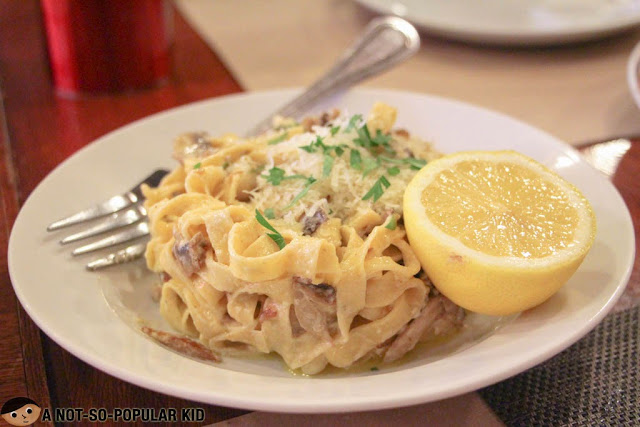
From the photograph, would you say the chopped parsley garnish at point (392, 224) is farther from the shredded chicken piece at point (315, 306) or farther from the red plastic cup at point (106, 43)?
the red plastic cup at point (106, 43)

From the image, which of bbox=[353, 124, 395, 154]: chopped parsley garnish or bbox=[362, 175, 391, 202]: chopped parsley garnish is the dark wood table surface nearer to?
bbox=[362, 175, 391, 202]: chopped parsley garnish

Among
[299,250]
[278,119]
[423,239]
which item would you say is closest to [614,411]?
[423,239]

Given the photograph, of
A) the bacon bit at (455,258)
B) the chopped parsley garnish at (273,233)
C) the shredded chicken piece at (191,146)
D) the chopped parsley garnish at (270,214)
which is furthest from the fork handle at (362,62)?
the bacon bit at (455,258)

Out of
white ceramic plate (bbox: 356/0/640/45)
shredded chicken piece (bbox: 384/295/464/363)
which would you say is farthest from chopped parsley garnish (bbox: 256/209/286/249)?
white ceramic plate (bbox: 356/0/640/45)

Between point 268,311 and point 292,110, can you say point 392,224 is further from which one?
point 292,110

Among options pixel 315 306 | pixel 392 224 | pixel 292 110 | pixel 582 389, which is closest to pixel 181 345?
pixel 315 306

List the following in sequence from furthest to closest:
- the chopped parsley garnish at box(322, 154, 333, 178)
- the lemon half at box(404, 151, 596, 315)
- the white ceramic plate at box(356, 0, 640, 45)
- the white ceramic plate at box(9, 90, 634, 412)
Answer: the white ceramic plate at box(356, 0, 640, 45), the chopped parsley garnish at box(322, 154, 333, 178), the lemon half at box(404, 151, 596, 315), the white ceramic plate at box(9, 90, 634, 412)
